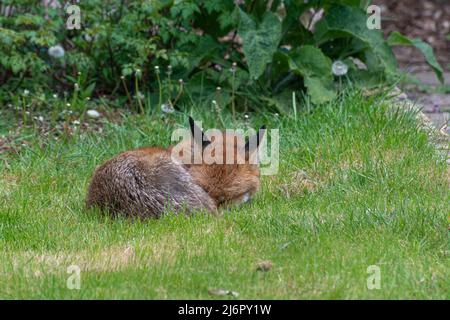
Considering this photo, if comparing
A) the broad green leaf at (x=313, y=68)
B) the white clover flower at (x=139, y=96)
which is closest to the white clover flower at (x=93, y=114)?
the white clover flower at (x=139, y=96)

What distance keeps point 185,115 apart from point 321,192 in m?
2.21

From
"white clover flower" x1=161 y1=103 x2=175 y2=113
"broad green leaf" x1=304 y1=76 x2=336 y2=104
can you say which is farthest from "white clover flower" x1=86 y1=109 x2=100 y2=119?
"broad green leaf" x1=304 y1=76 x2=336 y2=104

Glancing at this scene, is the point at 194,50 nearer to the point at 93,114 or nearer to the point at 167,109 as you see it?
the point at 167,109

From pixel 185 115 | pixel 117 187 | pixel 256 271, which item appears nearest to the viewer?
Result: pixel 256 271

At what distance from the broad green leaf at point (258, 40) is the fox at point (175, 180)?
89.5 inches

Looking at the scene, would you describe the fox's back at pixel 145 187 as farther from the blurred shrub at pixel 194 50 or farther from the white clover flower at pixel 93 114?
the blurred shrub at pixel 194 50

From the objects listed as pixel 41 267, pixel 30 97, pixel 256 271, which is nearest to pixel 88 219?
pixel 41 267

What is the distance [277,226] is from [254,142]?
73cm

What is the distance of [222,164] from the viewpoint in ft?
20.6

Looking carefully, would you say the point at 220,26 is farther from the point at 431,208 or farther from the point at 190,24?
the point at 431,208

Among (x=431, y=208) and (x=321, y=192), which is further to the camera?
(x=321, y=192)

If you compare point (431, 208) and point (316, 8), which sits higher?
point (316, 8)

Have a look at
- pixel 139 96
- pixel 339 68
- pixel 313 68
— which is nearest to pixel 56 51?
pixel 139 96

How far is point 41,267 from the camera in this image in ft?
17.2
